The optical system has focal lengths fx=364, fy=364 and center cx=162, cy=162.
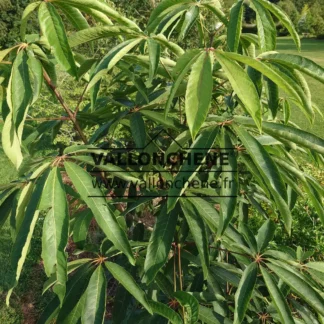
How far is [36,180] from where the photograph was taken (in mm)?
1048

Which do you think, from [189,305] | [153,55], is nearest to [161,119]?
[153,55]

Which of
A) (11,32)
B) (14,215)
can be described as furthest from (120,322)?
Result: (11,32)

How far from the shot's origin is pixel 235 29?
968mm

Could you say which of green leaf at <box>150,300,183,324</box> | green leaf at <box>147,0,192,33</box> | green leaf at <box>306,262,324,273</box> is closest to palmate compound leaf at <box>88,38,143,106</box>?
green leaf at <box>147,0,192,33</box>

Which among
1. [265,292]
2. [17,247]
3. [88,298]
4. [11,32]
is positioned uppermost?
[11,32]

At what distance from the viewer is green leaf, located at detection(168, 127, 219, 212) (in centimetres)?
91

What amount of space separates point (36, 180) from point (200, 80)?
56 cm

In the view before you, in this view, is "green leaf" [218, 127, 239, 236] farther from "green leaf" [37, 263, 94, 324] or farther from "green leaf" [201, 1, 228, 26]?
"green leaf" [37, 263, 94, 324]

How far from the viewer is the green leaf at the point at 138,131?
1259 millimetres

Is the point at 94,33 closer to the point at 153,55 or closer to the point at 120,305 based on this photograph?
the point at 153,55

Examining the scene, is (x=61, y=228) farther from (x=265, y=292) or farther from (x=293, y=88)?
(x=265, y=292)

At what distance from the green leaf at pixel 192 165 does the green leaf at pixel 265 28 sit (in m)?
0.30

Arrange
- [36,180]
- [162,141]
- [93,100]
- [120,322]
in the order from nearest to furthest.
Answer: [36,180], [93,100], [120,322], [162,141]

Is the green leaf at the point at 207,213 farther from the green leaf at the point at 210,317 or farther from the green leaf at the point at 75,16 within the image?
the green leaf at the point at 75,16
